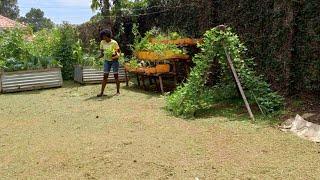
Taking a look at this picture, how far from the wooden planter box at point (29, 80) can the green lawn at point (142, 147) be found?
284 centimetres

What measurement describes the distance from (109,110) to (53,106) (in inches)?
54.2

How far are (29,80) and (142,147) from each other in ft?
21.3

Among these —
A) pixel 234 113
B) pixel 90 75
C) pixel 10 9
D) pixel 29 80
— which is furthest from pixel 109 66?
pixel 10 9

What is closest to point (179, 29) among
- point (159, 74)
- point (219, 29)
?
point (159, 74)

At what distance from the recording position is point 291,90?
7.41m

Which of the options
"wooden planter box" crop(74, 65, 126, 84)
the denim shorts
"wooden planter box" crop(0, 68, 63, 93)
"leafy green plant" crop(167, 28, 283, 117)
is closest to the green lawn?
"leafy green plant" crop(167, 28, 283, 117)

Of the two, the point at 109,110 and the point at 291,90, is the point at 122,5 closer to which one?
the point at 109,110

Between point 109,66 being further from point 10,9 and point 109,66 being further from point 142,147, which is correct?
point 10,9

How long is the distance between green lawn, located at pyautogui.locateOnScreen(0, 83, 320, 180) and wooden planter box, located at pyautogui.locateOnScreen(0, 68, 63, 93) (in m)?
2.84

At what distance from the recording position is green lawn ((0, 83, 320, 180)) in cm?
421

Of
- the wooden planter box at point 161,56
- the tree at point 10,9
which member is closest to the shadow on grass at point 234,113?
the wooden planter box at point 161,56

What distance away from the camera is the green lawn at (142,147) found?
421 cm

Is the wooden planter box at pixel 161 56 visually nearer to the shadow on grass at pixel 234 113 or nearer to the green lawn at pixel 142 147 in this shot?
the green lawn at pixel 142 147

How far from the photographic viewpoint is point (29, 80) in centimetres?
1072
